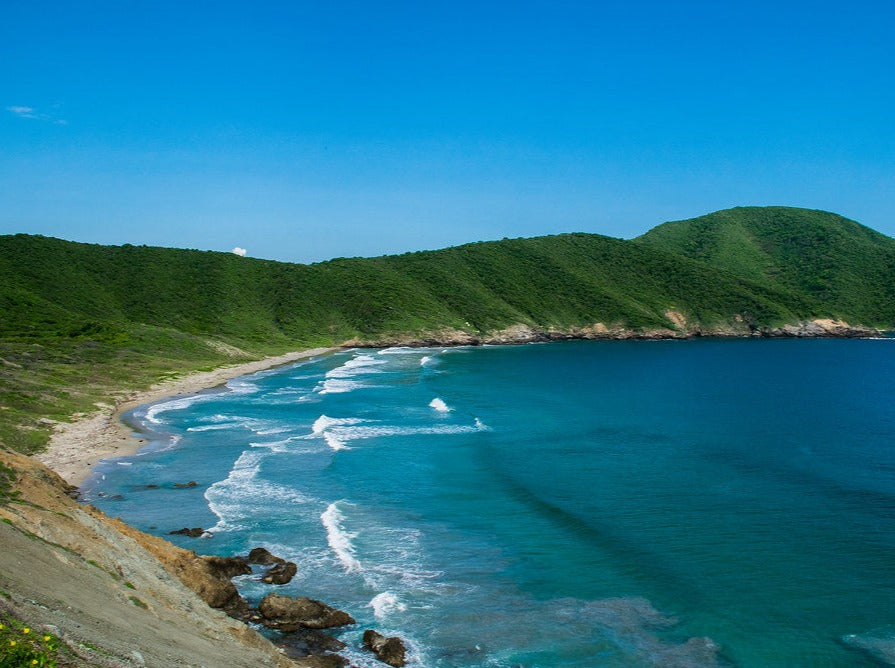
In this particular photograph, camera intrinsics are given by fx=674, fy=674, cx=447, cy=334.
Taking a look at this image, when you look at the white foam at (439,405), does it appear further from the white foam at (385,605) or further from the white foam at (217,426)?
the white foam at (385,605)

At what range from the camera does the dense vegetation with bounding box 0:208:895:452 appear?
88812 mm

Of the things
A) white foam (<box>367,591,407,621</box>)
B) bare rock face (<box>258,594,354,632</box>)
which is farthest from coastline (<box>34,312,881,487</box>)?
white foam (<box>367,591,407,621</box>)

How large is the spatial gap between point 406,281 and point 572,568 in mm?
151328

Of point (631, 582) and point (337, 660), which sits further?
point (631, 582)

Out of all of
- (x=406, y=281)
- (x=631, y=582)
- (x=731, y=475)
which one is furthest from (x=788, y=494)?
(x=406, y=281)

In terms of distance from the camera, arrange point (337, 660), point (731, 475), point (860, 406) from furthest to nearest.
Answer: point (860, 406)
point (731, 475)
point (337, 660)

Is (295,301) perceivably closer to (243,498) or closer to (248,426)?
(248,426)

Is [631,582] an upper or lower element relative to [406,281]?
lower

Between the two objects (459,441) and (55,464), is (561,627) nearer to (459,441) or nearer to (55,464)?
(459,441)

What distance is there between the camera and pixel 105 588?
55.5 feet

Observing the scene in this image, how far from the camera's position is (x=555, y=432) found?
53094 millimetres

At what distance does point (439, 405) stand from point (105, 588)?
49467 millimetres

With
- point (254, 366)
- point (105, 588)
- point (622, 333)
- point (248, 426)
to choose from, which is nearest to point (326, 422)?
point (248, 426)

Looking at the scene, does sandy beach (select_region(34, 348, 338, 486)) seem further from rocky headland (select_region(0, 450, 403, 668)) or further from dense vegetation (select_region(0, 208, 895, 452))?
rocky headland (select_region(0, 450, 403, 668))
